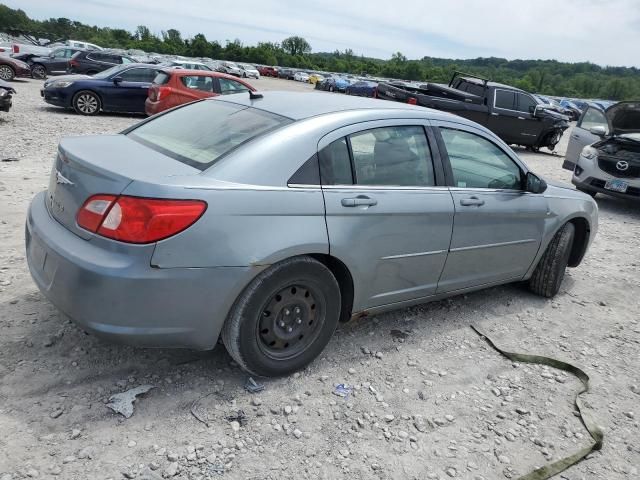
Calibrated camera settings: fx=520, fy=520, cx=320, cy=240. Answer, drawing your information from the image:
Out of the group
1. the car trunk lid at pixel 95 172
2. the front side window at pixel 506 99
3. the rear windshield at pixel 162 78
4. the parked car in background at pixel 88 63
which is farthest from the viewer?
the parked car in background at pixel 88 63

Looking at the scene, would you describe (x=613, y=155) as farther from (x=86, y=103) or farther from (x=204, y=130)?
(x=86, y=103)

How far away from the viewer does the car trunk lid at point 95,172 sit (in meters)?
2.60

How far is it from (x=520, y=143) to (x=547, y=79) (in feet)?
368

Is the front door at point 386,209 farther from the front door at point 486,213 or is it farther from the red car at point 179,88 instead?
the red car at point 179,88

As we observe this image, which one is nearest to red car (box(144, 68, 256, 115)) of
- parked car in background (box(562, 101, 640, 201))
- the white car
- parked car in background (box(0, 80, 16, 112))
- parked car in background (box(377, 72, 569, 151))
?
parked car in background (box(0, 80, 16, 112))

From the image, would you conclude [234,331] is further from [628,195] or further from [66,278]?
[628,195]

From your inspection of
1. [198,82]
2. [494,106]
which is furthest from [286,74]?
[198,82]

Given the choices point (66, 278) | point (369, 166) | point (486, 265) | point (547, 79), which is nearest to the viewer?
point (66, 278)

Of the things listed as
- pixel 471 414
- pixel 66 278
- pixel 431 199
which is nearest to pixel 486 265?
pixel 431 199

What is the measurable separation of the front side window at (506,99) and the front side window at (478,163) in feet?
36.9

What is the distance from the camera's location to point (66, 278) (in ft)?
8.35

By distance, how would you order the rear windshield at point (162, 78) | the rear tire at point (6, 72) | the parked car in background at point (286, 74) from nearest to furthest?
the rear windshield at point (162, 78) → the rear tire at point (6, 72) → the parked car in background at point (286, 74)

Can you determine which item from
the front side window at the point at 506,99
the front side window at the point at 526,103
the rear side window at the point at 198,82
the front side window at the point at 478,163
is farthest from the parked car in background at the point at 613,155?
the rear side window at the point at 198,82

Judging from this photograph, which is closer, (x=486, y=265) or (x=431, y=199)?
(x=431, y=199)
